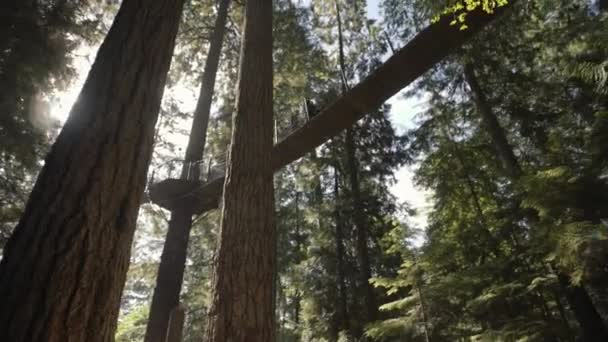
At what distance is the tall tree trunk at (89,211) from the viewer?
1.17 m

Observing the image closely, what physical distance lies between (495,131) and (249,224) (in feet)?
21.5

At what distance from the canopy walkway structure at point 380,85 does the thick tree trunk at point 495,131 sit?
2.87 meters

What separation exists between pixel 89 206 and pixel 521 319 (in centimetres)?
550

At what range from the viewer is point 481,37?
7.41 m

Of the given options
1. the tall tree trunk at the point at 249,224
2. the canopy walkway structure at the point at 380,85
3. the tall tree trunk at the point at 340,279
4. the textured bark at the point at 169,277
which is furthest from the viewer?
the tall tree trunk at the point at 340,279

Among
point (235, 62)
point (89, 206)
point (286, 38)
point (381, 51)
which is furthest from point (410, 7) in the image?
point (89, 206)

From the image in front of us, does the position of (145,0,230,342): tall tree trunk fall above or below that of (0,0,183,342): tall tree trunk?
above

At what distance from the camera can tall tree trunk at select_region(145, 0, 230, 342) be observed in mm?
6039

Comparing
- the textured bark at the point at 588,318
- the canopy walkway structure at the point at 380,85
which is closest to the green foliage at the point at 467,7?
the canopy walkway structure at the point at 380,85

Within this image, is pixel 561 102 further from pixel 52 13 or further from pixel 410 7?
pixel 52 13

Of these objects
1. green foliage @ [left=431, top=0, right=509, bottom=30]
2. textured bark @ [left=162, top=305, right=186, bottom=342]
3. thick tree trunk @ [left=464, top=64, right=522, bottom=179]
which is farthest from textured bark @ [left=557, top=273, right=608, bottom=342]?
textured bark @ [left=162, top=305, right=186, bottom=342]

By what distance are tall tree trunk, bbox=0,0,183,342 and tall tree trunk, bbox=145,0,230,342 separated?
535cm

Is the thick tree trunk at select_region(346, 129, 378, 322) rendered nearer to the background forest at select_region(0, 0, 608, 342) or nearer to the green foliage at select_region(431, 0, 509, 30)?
the background forest at select_region(0, 0, 608, 342)

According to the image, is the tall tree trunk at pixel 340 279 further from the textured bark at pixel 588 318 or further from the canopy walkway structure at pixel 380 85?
the textured bark at pixel 588 318
